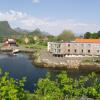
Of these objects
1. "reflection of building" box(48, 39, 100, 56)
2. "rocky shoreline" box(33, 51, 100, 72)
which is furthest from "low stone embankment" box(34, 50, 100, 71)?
"reflection of building" box(48, 39, 100, 56)

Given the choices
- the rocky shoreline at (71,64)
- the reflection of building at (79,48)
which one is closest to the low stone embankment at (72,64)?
the rocky shoreline at (71,64)

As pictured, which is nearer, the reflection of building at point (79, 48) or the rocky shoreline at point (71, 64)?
the rocky shoreline at point (71, 64)

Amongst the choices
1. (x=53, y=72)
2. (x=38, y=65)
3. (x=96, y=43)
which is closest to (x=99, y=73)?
(x=53, y=72)

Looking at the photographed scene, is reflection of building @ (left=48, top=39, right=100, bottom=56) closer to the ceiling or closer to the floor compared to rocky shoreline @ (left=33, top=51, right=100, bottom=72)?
closer to the ceiling

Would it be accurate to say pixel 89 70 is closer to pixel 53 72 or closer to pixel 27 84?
pixel 53 72

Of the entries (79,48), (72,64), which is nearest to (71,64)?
(72,64)

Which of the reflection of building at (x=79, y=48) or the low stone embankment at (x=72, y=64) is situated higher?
the reflection of building at (x=79, y=48)

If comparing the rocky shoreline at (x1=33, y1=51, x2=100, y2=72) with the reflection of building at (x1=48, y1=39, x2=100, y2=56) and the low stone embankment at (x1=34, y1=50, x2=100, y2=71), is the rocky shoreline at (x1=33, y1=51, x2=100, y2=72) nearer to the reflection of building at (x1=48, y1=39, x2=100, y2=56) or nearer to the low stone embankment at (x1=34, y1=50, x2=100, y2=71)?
the low stone embankment at (x1=34, y1=50, x2=100, y2=71)

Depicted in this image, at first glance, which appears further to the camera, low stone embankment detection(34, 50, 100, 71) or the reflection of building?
the reflection of building

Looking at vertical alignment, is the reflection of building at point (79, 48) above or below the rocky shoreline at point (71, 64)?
above

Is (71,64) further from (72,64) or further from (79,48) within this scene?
(79,48)

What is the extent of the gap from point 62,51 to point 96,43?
48.0ft

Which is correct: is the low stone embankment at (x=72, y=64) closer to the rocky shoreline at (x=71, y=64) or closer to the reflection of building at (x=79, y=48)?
the rocky shoreline at (x=71, y=64)

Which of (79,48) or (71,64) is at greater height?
(79,48)
